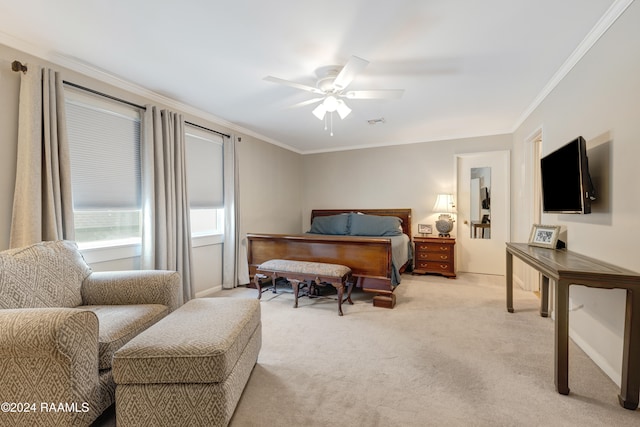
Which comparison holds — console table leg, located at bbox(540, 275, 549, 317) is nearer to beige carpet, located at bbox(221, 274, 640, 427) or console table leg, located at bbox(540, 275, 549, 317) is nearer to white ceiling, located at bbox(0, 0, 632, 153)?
beige carpet, located at bbox(221, 274, 640, 427)

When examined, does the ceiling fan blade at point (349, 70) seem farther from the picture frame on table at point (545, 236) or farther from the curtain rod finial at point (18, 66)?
the curtain rod finial at point (18, 66)

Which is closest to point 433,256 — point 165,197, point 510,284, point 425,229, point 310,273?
point 425,229

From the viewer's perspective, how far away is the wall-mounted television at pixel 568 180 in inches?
75.5

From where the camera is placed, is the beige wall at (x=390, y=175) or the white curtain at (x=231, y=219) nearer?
the white curtain at (x=231, y=219)

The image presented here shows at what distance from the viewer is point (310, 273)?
311 centimetres

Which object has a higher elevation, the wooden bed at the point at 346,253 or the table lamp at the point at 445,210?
the table lamp at the point at 445,210

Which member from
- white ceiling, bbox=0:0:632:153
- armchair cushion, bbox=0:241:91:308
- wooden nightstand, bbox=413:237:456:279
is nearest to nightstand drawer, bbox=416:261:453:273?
wooden nightstand, bbox=413:237:456:279

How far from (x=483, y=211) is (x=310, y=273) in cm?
335

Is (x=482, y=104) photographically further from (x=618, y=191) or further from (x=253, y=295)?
(x=253, y=295)

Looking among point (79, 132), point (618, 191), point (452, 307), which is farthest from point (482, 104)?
point (79, 132)

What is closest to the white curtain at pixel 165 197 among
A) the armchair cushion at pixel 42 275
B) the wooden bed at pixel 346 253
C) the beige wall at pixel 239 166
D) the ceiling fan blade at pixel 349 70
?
the beige wall at pixel 239 166

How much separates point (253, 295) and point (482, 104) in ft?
12.2

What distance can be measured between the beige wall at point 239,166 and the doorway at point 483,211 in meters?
3.12

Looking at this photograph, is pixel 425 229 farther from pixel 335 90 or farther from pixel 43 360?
pixel 43 360
